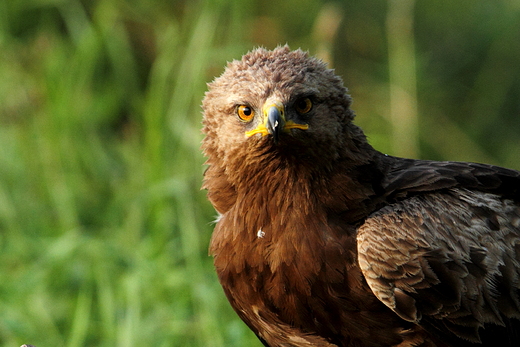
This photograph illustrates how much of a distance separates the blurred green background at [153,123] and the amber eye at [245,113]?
1.69 metres

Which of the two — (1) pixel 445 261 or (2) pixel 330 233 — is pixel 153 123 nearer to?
(2) pixel 330 233

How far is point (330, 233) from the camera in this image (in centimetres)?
321

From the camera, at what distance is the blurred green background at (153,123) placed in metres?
4.71

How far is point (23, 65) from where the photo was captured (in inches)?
251

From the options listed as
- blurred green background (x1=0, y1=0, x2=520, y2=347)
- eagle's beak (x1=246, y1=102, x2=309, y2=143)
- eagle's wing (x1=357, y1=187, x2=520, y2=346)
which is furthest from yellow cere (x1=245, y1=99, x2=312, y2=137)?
blurred green background (x1=0, y1=0, x2=520, y2=347)

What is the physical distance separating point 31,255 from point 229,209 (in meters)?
2.17

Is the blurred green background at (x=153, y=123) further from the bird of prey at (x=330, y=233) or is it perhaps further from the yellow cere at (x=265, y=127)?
the yellow cere at (x=265, y=127)

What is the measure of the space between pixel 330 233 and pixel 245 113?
599 mm

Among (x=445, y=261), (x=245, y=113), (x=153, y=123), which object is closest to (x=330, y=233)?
(x=445, y=261)

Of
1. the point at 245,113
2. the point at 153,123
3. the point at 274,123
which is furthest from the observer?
the point at 153,123

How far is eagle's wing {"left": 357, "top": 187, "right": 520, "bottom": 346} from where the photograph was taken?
312 cm

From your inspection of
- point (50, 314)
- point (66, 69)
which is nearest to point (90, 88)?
point (66, 69)

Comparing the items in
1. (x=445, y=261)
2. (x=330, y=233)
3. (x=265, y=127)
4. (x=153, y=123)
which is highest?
(x=153, y=123)

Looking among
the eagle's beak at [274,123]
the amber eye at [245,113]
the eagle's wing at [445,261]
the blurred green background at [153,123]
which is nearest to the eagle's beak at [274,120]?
the eagle's beak at [274,123]
